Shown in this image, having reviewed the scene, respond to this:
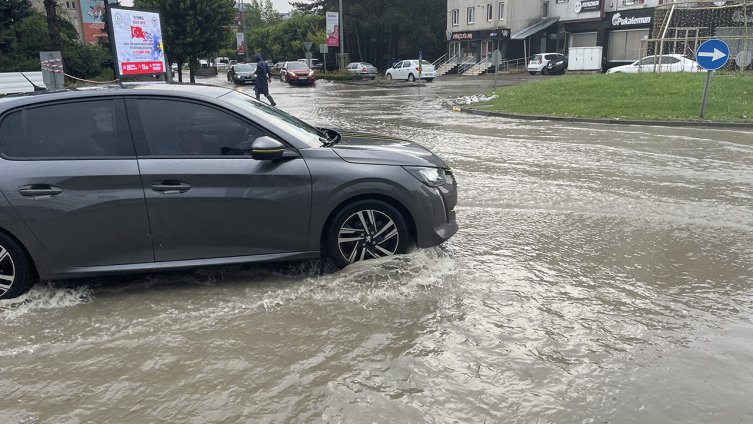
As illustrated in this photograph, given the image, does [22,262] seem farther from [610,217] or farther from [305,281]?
[610,217]

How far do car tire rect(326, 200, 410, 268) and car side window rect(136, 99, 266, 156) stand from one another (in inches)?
38.9

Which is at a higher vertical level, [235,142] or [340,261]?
[235,142]

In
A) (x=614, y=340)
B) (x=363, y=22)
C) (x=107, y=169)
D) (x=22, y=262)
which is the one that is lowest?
(x=614, y=340)

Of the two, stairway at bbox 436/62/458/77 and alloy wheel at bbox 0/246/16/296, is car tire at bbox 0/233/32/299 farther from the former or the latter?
stairway at bbox 436/62/458/77

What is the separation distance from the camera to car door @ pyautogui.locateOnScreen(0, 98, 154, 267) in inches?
163

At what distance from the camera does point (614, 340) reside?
3770 mm

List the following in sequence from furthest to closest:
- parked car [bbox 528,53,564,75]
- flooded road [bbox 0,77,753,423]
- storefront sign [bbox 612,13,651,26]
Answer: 1. parked car [bbox 528,53,564,75]
2. storefront sign [bbox 612,13,651,26]
3. flooded road [bbox 0,77,753,423]

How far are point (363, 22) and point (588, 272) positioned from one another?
58662 millimetres

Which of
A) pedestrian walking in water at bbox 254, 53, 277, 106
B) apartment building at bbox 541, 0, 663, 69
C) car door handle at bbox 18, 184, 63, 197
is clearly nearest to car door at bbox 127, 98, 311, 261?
car door handle at bbox 18, 184, 63, 197

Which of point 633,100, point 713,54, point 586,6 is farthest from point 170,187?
point 586,6

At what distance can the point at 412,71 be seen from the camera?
137 ft

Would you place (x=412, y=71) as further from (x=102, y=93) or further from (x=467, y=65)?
(x=102, y=93)

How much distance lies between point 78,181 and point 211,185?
95cm

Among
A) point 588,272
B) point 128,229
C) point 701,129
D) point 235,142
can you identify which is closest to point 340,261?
point 235,142
